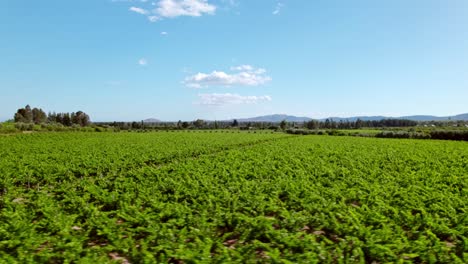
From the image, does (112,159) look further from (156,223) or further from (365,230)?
(365,230)

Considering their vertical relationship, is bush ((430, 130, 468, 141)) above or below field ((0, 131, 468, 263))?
above

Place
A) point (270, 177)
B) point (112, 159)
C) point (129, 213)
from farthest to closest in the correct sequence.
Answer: point (112, 159) → point (270, 177) → point (129, 213)

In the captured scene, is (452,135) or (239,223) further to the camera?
(452,135)

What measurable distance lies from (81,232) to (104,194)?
3.34 meters

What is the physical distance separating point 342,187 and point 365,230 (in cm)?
465

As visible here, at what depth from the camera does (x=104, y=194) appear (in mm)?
10016

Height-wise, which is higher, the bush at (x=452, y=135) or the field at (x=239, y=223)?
the bush at (x=452, y=135)

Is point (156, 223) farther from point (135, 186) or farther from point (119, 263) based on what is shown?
point (135, 186)

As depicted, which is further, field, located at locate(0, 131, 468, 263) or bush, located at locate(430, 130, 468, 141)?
bush, located at locate(430, 130, 468, 141)

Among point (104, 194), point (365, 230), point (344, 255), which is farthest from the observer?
point (104, 194)

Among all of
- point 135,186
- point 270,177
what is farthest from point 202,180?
point 270,177

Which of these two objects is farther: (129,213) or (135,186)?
(135,186)

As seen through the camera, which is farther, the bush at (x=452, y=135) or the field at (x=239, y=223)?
the bush at (x=452, y=135)

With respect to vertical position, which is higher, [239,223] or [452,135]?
[452,135]
